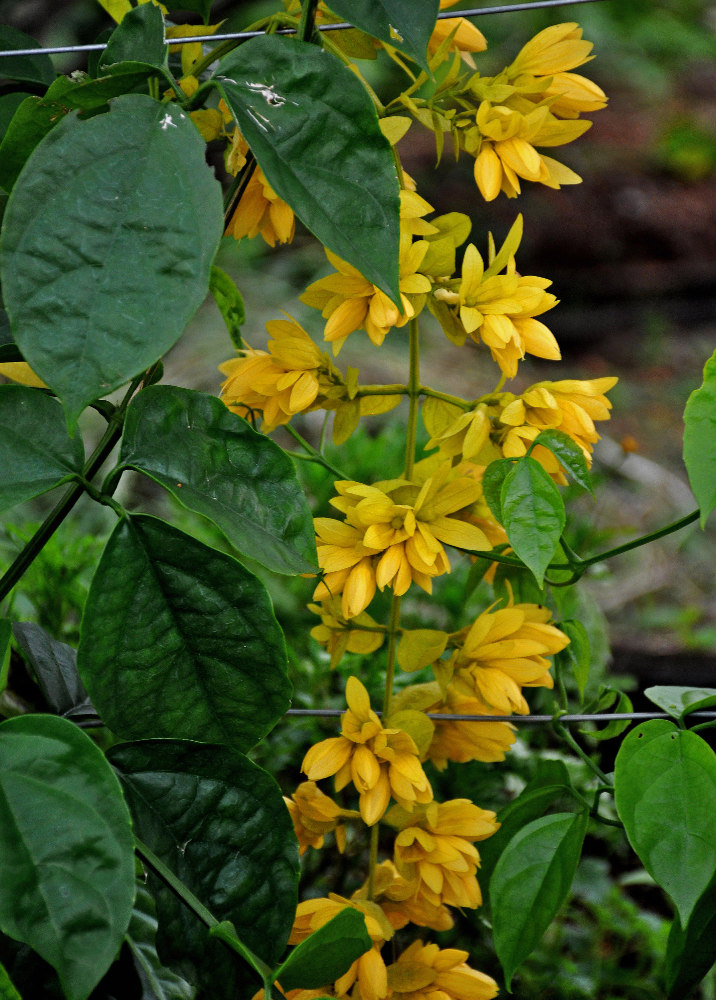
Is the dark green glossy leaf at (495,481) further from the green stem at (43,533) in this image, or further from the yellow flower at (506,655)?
the green stem at (43,533)

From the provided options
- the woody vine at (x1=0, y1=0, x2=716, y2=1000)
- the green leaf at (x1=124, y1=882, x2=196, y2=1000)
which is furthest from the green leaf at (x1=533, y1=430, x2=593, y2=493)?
the green leaf at (x1=124, y1=882, x2=196, y2=1000)

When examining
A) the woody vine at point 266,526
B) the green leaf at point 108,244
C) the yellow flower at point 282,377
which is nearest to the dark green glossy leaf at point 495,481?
the woody vine at point 266,526

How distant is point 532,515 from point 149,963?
1.15 ft

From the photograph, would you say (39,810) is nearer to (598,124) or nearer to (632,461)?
(632,461)

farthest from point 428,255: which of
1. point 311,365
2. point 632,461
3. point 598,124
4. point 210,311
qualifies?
point 598,124

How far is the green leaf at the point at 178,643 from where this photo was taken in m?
0.36

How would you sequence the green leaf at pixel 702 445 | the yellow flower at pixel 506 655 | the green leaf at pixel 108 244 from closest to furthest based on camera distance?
the green leaf at pixel 108 244 < the green leaf at pixel 702 445 < the yellow flower at pixel 506 655

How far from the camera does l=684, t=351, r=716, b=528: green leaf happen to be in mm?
382

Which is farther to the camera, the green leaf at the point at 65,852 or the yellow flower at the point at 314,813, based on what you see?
the yellow flower at the point at 314,813

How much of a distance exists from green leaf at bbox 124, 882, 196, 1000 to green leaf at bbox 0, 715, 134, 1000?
22 cm

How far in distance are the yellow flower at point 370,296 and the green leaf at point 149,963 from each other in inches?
13.4

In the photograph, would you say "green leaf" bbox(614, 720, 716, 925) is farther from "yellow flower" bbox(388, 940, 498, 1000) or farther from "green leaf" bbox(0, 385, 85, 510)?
"green leaf" bbox(0, 385, 85, 510)

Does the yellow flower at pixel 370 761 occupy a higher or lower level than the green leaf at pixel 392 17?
lower

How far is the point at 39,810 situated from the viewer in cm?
31
